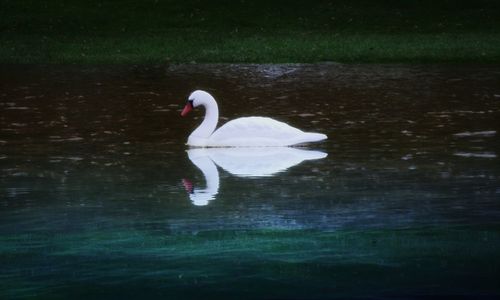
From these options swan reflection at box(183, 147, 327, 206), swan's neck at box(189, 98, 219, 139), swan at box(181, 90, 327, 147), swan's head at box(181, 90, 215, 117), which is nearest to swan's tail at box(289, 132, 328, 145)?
swan at box(181, 90, 327, 147)

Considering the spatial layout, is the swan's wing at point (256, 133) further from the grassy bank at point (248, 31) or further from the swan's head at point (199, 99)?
the grassy bank at point (248, 31)

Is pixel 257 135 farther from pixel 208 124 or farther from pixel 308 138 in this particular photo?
pixel 208 124

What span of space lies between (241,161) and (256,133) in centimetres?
131

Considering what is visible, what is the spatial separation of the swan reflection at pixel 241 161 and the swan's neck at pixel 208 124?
35cm

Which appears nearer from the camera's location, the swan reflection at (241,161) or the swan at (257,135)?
the swan reflection at (241,161)

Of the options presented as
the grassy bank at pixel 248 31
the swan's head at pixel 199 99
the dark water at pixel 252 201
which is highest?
the grassy bank at pixel 248 31

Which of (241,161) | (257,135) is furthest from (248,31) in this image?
(241,161)

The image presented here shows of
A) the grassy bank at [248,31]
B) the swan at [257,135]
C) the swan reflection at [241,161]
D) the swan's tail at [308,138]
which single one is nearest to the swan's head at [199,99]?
the swan at [257,135]

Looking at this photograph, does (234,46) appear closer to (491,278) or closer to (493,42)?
(493,42)

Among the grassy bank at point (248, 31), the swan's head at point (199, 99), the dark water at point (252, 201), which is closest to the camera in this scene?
the dark water at point (252, 201)

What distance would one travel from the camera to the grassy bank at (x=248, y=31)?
3178 centimetres

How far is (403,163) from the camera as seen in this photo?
15797 mm

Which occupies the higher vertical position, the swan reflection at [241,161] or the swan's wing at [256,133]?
the swan's wing at [256,133]

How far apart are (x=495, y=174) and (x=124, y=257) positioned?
19.1 ft
